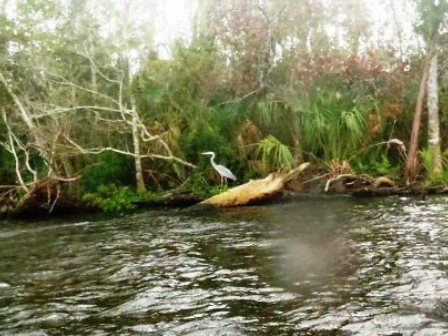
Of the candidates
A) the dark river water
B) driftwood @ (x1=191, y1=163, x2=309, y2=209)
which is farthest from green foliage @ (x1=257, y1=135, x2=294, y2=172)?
the dark river water

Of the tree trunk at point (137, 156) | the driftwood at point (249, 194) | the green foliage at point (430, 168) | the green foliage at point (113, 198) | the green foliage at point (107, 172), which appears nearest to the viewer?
the driftwood at point (249, 194)

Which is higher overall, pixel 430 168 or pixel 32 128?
pixel 32 128

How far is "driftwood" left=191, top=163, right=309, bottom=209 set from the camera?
1608cm

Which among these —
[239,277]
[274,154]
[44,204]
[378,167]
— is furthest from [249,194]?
[239,277]

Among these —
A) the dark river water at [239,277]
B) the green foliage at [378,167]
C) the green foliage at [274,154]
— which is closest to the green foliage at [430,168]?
the green foliage at [378,167]

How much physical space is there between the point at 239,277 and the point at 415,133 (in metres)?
11.6

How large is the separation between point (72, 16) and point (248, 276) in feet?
43.1

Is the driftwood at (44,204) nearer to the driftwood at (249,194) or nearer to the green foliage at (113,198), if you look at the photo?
the green foliage at (113,198)

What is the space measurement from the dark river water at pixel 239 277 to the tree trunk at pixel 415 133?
3.84m

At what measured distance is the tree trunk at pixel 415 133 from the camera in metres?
17.1

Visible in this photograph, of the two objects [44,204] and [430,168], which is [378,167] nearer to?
[430,168]

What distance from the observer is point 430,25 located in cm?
1805

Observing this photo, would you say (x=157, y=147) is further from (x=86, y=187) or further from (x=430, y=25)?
(x=430, y=25)

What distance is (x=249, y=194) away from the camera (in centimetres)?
1620
